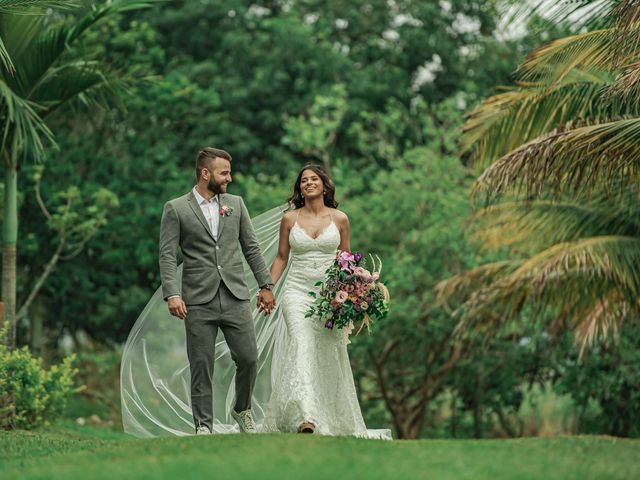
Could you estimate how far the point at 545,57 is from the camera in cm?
1284

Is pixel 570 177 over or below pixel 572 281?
over

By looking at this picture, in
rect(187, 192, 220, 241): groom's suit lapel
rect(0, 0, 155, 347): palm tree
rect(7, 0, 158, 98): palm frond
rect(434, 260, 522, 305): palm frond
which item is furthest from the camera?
rect(434, 260, 522, 305): palm frond

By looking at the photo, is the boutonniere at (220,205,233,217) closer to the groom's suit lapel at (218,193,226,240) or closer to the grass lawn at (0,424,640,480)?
the groom's suit lapel at (218,193,226,240)

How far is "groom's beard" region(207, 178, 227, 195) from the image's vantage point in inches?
400

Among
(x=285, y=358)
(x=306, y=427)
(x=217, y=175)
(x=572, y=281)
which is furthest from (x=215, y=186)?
(x=572, y=281)

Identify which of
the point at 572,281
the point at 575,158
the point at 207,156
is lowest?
the point at 572,281

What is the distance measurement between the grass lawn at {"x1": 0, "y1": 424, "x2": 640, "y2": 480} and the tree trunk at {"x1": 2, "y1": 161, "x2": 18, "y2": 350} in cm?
478

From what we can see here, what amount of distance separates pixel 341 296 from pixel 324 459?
2659mm

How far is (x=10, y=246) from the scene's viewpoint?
46.6 ft

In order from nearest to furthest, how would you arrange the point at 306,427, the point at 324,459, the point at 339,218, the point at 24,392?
the point at 324,459, the point at 306,427, the point at 339,218, the point at 24,392

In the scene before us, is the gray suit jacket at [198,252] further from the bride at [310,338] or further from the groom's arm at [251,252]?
the bride at [310,338]

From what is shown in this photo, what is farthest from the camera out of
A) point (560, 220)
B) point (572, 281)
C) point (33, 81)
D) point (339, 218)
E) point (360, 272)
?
point (560, 220)

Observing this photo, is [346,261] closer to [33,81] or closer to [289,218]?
[289,218]

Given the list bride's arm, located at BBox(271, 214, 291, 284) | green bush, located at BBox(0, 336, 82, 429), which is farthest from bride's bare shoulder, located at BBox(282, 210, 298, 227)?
green bush, located at BBox(0, 336, 82, 429)
